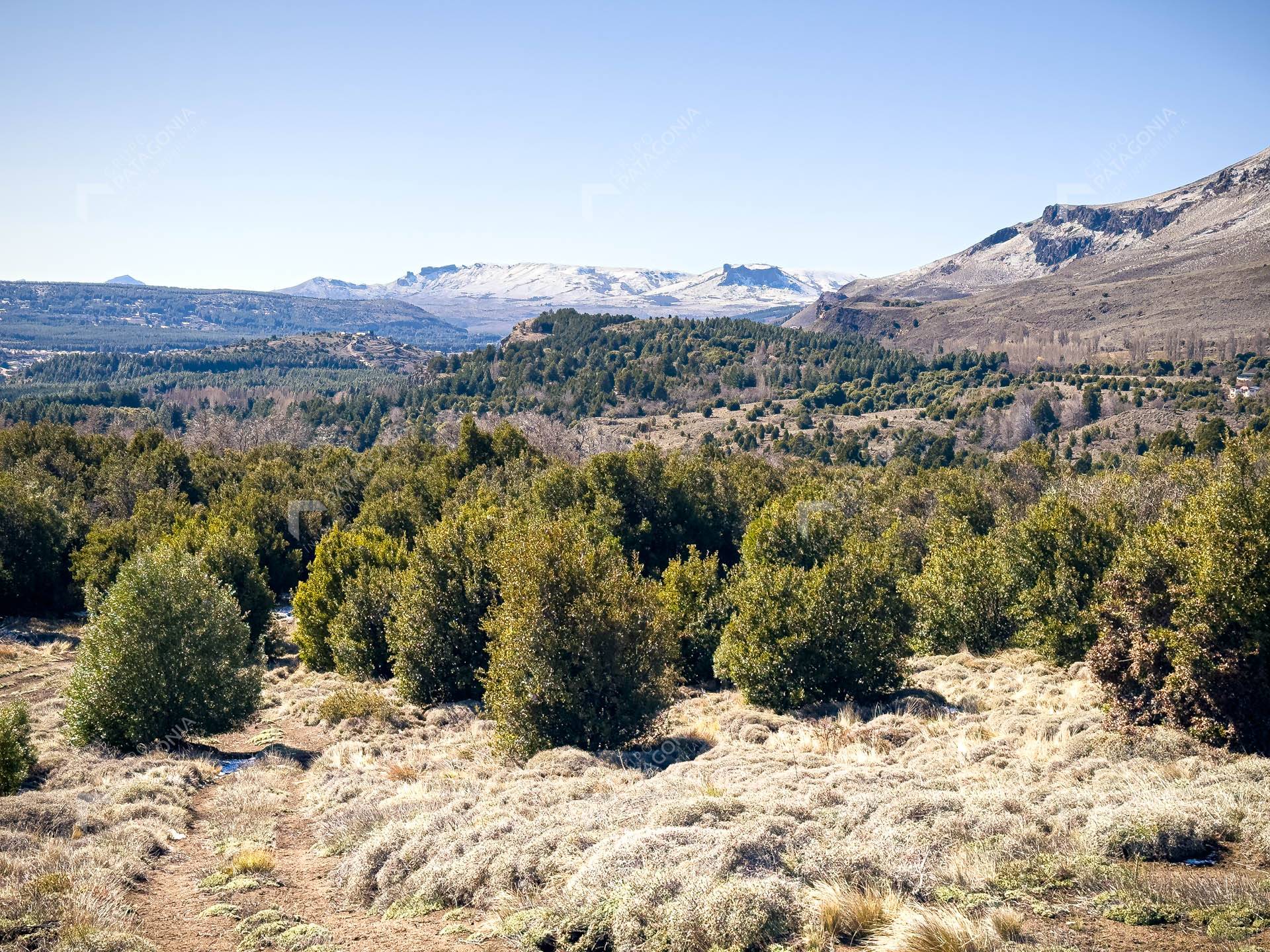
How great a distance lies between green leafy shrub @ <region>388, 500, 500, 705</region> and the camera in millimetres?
37469

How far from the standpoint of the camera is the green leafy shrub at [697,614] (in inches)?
1694

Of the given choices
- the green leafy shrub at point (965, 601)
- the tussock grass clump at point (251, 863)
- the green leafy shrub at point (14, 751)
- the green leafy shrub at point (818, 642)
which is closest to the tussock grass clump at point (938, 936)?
the tussock grass clump at point (251, 863)

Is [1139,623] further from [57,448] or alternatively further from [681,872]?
[57,448]

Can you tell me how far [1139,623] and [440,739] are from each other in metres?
24.3

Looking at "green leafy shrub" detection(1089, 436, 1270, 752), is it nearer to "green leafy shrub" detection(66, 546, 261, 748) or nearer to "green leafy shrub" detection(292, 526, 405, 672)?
"green leafy shrub" detection(66, 546, 261, 748)

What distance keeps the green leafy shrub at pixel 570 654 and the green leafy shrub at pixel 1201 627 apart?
14.4 meters

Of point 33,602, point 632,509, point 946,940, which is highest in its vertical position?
point 946,940

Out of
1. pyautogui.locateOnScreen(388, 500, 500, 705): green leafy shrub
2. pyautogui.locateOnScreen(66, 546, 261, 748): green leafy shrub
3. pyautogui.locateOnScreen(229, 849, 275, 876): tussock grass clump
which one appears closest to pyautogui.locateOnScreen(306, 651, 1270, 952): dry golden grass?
pyautogui.locateOnScreen(229, 849, 275, 876): tussock grass clump

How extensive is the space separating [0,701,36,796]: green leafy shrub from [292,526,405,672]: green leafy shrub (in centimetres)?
2262

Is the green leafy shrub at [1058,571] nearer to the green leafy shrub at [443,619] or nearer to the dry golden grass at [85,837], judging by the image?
the green leafy shrub at [443,619]

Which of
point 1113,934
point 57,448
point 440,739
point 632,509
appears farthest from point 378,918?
point 57,448

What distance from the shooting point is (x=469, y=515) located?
46656 mm

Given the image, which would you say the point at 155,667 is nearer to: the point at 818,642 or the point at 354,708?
the point at 354,708

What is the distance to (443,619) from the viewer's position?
3831 centimetres
